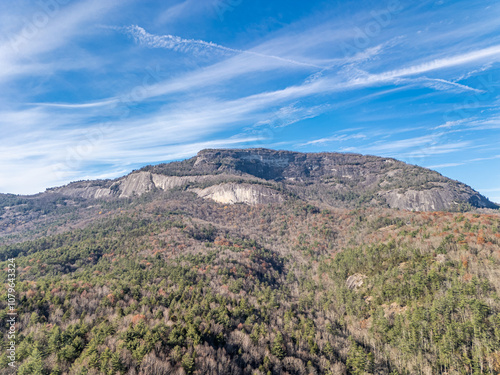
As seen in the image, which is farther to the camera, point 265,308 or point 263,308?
point 265,308

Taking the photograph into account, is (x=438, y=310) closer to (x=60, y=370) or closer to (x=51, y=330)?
(x=60, y=370)

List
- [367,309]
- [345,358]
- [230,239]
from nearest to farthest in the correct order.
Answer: [345,358] < [367,309] < [230,239]

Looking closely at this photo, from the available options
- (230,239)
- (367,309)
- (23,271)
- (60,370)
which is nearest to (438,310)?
(367,309)

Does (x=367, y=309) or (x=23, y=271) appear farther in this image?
(x=23, y=271)

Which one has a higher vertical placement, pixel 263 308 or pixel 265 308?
pixel 263 308

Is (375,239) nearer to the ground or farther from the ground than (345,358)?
farther from the ground

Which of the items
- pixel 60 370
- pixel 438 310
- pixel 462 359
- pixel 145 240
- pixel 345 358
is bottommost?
pixel 345 358

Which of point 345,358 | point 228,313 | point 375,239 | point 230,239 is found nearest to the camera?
point 345,358
